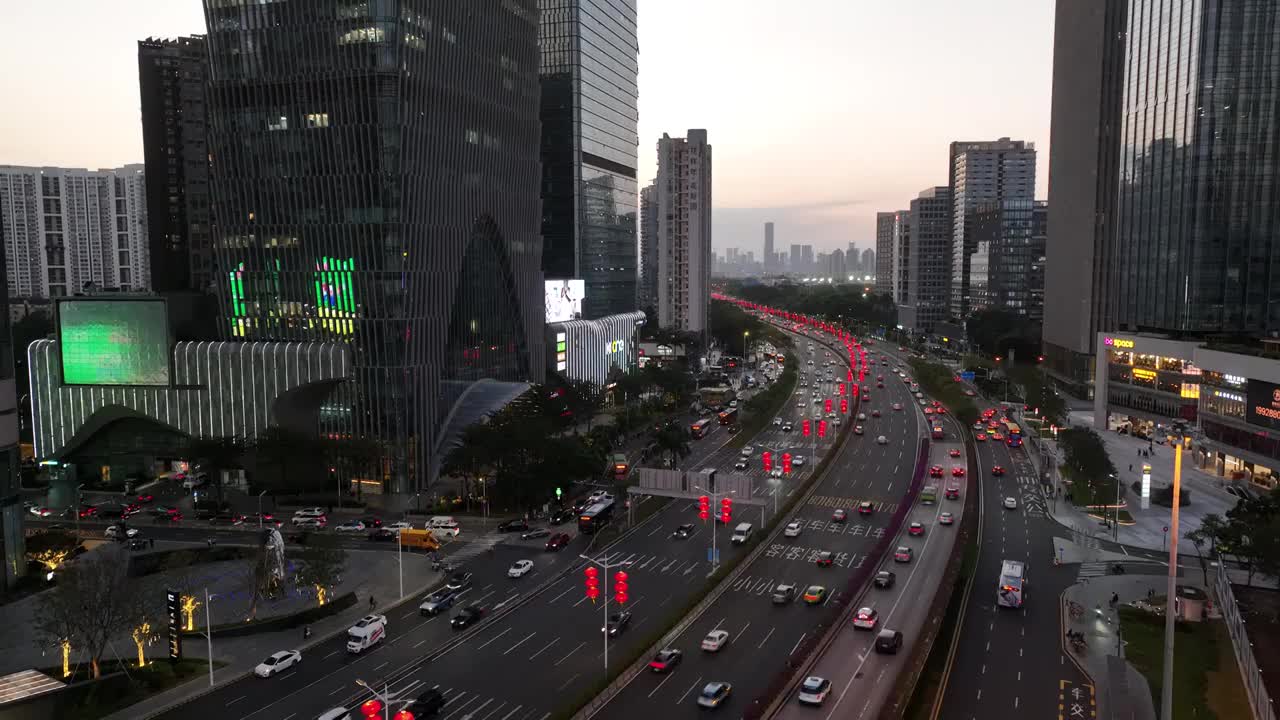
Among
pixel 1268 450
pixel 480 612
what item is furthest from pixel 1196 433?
pixel 480 612

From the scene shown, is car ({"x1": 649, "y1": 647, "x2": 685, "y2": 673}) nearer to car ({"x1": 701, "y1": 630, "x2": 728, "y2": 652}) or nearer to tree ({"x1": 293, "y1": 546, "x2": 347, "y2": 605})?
car ({"x1": 701, "y1": 630, "x2": 728, "y2": 652})

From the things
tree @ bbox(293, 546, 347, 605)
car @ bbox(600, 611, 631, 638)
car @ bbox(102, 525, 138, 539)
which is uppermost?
tree @ bbox(293, 546, 347, 605)

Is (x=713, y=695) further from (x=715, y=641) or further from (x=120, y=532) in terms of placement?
(x=120, y=532)

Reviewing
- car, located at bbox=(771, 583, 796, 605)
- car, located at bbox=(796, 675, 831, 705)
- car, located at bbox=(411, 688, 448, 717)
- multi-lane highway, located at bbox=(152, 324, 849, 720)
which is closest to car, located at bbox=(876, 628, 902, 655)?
car, located at bbox=(796, 675, 831, 705)

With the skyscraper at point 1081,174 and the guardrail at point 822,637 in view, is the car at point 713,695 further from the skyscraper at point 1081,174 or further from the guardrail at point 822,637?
the skyscraper at point 1081,174

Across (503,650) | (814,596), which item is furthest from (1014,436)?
(503,650)

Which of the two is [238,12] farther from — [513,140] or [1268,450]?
[1268,450]
